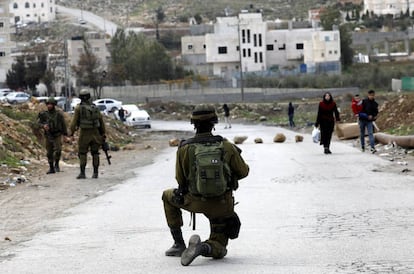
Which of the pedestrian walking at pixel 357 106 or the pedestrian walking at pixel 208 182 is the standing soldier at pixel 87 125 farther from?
the pedestrian walking at pixel 208 182

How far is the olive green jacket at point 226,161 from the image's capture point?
939 centimetres

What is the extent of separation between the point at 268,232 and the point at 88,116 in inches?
375

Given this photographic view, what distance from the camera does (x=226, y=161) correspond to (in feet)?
30.7

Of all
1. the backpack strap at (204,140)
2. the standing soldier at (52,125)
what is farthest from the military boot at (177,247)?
the standing soldier at (52,125)

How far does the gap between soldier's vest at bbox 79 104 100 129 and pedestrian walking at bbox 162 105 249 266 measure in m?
11.0

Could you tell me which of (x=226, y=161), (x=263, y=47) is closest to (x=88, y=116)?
(x=226, y=161)

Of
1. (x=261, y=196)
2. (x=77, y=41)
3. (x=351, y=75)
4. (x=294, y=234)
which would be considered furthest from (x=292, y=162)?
(x=77, y=41)

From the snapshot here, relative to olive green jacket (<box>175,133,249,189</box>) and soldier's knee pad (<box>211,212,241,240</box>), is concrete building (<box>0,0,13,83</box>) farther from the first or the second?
soldier's knee pad (<box>211,212,241,240</box>)

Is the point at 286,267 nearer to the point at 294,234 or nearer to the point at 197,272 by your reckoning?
the point at 197,272

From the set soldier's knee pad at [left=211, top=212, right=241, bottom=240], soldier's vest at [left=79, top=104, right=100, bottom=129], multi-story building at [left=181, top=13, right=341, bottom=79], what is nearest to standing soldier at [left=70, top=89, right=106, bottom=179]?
soldier's vest at [left=79, top=104, right=100, bottom=129]

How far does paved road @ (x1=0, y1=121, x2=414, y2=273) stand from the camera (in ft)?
30.8

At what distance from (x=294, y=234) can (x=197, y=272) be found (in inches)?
104

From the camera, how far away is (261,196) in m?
16.2

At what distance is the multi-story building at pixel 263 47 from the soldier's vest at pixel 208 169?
10986cm
